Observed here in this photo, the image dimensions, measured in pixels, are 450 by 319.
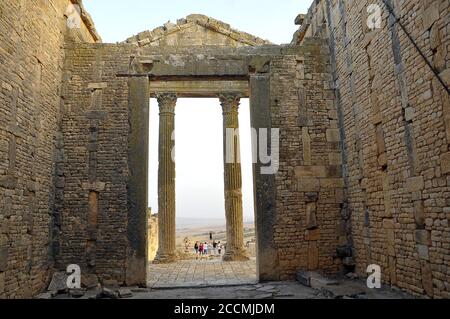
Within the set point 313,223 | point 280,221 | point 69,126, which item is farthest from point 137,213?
point 313,223

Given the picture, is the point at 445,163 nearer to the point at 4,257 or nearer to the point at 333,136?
the point at 333,136

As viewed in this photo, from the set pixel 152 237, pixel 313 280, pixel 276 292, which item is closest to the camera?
pixel 276 292

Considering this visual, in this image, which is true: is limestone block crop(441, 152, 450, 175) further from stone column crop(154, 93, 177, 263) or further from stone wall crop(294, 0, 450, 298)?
stone column crop(154, 93, 177, 263)

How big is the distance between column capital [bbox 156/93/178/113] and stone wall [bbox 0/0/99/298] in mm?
6708

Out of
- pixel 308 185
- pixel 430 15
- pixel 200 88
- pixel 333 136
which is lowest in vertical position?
pixel 308 185

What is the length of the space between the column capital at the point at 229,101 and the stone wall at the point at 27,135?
7764mm

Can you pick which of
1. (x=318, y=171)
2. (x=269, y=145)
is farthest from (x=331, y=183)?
(x=269, y=145)

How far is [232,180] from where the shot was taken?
1490 cm

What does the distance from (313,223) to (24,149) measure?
6369 millimetres

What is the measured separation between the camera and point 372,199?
7.50 m

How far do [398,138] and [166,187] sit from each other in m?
9.87

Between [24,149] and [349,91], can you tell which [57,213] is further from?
[349,91]

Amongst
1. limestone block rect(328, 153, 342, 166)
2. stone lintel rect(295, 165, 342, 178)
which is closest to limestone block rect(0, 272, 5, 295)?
stone lintel rect(295, 165, 342, 178)

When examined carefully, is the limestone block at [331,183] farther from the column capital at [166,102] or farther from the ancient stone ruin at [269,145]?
the column capital at [166,102]
